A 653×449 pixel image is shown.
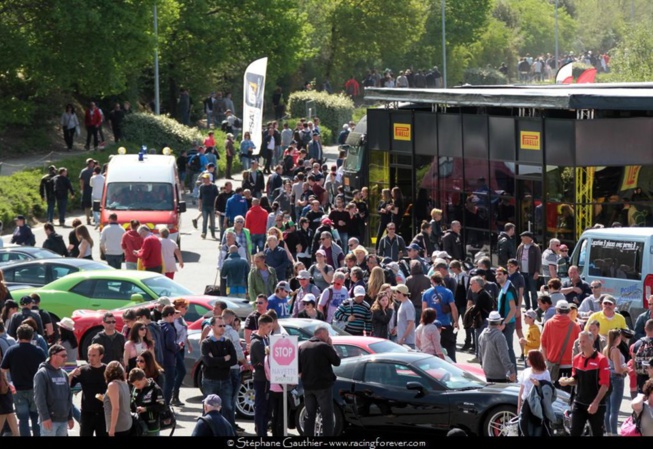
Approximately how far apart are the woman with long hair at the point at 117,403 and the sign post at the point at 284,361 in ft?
6.09

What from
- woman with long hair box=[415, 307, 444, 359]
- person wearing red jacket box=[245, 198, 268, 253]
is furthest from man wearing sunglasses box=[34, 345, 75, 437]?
person wearing red jacket box=[245, 198, 268, 253]

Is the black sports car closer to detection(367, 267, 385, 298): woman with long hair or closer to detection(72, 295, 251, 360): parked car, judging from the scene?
detection(367, 267, 385, 298): woman with long hair

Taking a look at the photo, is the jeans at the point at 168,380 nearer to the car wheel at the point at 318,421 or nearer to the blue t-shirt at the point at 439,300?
the car wheel at the point at 318,421

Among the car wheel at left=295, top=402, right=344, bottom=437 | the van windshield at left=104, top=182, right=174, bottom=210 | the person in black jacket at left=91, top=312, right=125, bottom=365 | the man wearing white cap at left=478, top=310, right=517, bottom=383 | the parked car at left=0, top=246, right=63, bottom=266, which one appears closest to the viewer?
the car wheel at left=295, top=402, right=344, bottom=437

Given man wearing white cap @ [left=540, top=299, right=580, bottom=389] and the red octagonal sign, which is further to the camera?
man wearing white cap @ [left=540, top=299, right=580, bottom=389]

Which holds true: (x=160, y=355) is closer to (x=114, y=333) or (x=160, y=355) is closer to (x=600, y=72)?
(x=114, y=333)

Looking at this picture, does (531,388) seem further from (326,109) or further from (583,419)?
(326,109)

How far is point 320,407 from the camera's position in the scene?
52.0 feet

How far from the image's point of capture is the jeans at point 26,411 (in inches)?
614

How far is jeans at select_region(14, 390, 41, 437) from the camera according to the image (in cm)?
1560

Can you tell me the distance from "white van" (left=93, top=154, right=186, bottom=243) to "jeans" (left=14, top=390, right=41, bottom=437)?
48.3 feet

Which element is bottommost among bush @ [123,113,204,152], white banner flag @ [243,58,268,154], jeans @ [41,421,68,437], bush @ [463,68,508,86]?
jeans @ [41,421,68,437]

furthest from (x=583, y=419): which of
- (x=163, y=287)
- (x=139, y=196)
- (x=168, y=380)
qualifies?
(x=139, y=196)

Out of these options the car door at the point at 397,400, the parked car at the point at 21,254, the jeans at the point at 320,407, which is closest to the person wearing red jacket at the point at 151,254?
the parked car at the point at 21,254
